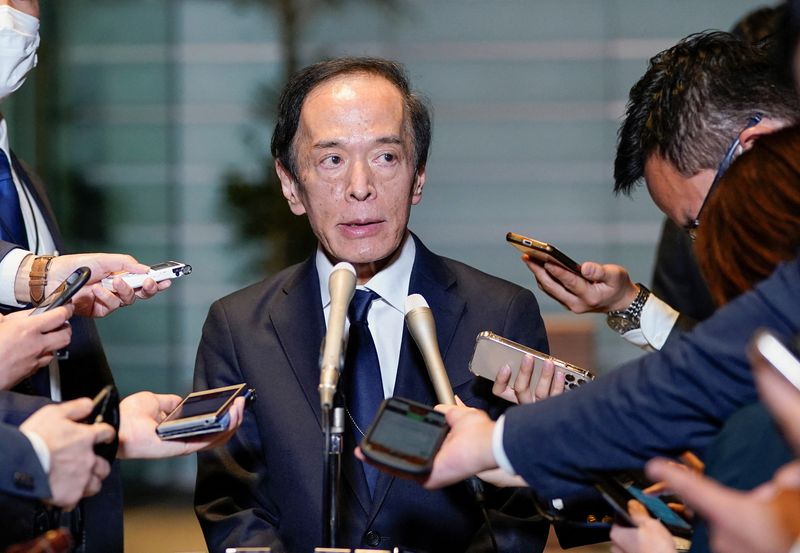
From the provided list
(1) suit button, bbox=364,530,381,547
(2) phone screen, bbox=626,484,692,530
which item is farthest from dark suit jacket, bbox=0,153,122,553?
(2) phone screen, bbox=626,484,692,530

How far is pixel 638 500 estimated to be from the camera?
73.6 inches

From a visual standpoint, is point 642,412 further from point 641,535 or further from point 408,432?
point 408,432

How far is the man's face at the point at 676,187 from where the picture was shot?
2447mm

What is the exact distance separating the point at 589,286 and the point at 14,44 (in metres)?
1.67

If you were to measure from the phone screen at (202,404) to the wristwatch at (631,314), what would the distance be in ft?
4.27

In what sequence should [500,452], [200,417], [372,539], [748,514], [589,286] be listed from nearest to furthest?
[748,514] → [500,452] → [200,417] → [372,539] → [589,286]

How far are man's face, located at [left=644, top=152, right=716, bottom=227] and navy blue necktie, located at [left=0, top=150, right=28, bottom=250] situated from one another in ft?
5.31

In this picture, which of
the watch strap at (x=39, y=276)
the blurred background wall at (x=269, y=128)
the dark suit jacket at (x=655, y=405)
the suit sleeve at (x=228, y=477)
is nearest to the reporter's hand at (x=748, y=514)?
the dark suit jacket at (x=655, y=405)

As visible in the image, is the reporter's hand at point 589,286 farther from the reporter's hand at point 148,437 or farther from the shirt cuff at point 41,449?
the shirt cuff at point 41,449

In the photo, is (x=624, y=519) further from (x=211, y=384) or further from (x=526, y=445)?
(x=211, y=384)

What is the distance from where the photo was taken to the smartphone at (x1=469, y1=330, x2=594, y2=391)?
7.88ft

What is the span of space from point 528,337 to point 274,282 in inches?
27.3

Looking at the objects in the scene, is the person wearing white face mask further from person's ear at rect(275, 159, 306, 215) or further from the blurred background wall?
the blurred background wall

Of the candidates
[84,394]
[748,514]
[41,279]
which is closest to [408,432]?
[748,514]
